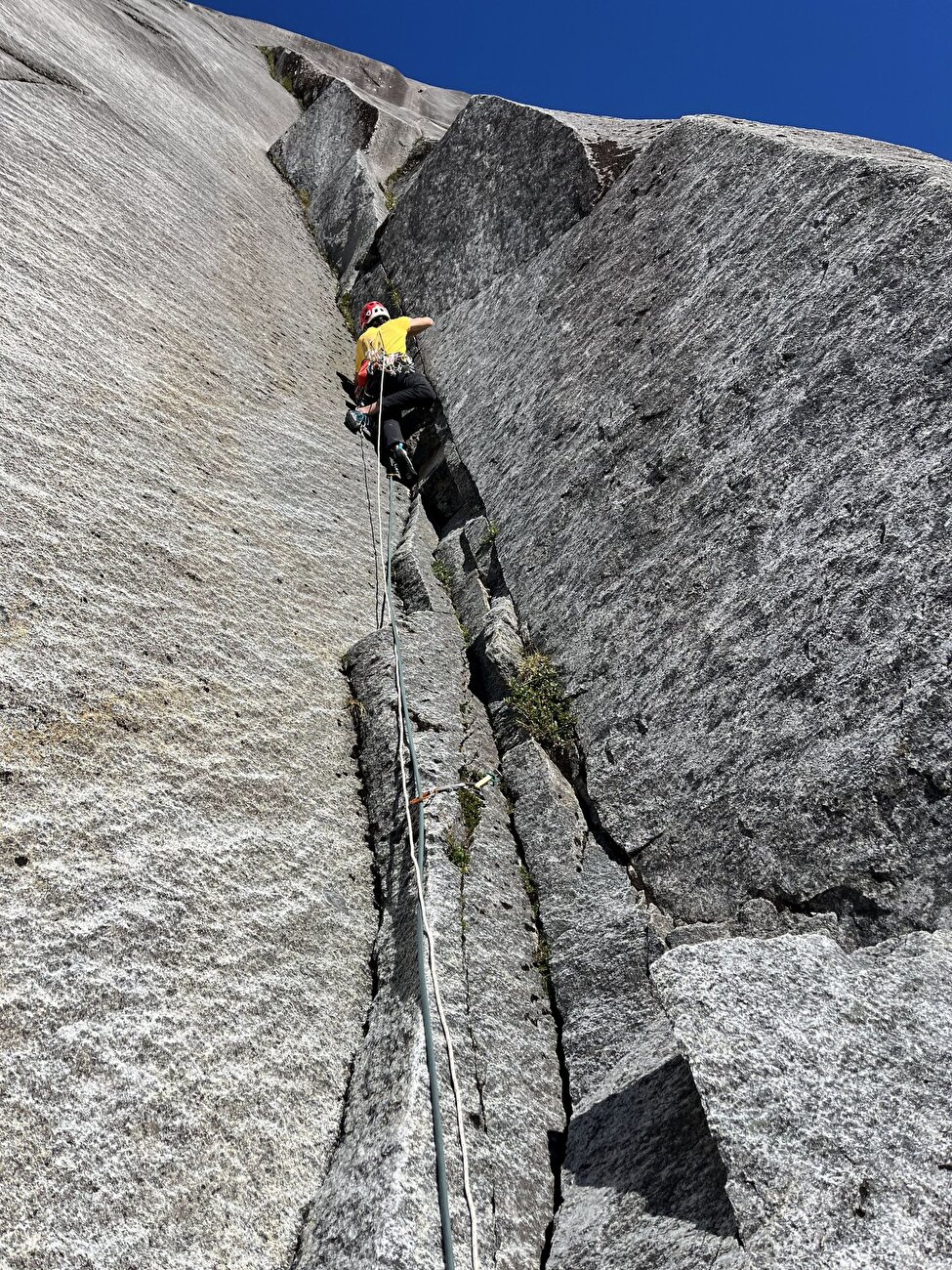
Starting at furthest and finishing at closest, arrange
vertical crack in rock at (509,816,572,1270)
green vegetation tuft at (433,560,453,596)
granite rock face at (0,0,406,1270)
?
1. green vegetation tuft at (433,560,453,596)
2. vertical crack in rock at (509,816,572,1270)
3. granite rock face at (0,0,406,1270)

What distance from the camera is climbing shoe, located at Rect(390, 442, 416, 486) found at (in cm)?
917

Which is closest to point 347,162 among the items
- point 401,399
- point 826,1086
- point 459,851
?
point 401,399

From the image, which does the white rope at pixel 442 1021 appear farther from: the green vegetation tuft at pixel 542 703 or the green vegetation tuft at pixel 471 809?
the green vegetation tuft at pixel 542 703

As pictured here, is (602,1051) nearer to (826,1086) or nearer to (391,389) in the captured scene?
(826,1086)

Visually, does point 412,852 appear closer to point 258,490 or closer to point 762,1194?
point 762,1194

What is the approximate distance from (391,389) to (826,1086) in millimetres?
7962

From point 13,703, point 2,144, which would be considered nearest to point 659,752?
point 13,703

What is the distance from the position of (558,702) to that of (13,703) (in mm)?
3279

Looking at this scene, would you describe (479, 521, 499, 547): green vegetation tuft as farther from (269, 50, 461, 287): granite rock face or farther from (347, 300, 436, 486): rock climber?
(269, 50, 461, 287): granite rock face

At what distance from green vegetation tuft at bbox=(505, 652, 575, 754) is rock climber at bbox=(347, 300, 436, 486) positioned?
3.72 m

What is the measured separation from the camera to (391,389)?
31.4ft

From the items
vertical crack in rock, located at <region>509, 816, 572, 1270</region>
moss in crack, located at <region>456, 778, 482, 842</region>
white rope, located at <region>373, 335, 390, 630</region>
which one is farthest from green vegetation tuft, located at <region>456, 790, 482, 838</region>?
white rope, located at <region>373, 335, 390, 630</region>

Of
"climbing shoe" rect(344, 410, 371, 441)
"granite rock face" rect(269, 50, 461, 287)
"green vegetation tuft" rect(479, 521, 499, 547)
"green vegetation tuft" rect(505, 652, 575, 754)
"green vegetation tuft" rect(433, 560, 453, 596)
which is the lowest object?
"green vegetation tuft" rect(433, 560, 453, 596)

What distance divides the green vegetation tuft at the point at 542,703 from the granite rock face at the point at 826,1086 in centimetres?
225
